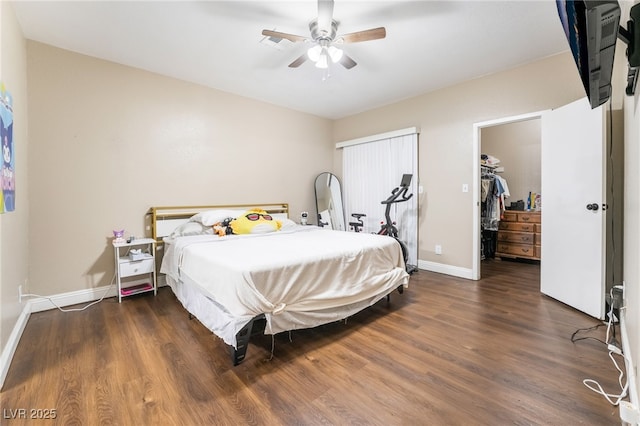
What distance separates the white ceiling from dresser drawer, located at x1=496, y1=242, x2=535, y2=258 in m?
2.91

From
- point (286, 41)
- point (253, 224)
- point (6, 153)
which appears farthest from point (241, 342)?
point (286, 41)

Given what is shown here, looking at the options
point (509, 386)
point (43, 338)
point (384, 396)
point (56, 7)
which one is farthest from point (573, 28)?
point (43, 338)

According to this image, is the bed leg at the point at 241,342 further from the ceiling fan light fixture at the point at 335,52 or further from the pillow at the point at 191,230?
the ceiling fan light fixture at the point at 335,52

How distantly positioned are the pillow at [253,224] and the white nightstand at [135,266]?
0.94 m

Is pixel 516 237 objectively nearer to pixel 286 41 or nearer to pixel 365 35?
pixel 365 35

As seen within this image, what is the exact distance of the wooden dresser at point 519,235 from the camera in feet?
14.8

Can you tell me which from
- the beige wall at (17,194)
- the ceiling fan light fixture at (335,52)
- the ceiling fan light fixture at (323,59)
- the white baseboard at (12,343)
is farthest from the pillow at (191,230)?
the ceiling fan light fixture at (335,52)

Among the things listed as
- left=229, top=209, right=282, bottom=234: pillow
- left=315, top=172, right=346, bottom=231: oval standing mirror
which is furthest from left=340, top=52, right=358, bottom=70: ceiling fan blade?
left=315, top=172, right=346, bottom=231: oval standing mirror

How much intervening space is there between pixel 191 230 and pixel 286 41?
2.28m

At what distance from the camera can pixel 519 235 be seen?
185 inches

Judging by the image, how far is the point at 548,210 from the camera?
2.96 metres

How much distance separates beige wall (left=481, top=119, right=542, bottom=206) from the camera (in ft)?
16.3

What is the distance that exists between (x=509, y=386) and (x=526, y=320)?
1116mm

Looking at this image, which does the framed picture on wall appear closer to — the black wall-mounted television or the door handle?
the black wall-mounted television
